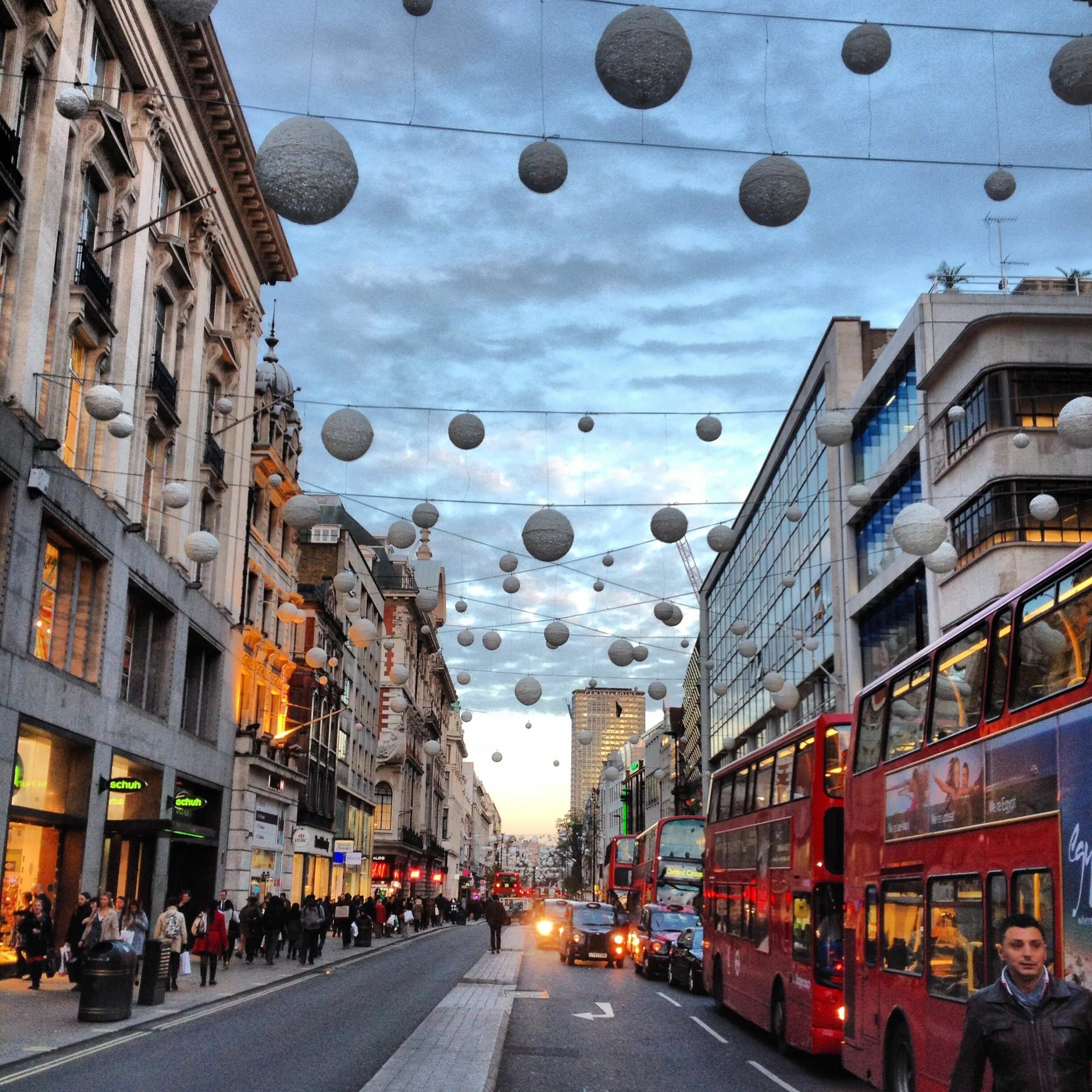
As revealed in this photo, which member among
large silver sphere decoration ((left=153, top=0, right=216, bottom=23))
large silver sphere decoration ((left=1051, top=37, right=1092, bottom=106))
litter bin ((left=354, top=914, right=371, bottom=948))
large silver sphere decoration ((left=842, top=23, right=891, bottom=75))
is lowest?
litter bin ((left=354, top=914, right=371, bottom=948))

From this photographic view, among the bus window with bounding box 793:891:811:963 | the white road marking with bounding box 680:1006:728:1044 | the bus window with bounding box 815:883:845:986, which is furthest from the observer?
the white road marking with bounding box 680:1006:728:1044

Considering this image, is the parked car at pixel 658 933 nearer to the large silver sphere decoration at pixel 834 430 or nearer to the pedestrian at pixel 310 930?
the pedestrian at pixel 310 930

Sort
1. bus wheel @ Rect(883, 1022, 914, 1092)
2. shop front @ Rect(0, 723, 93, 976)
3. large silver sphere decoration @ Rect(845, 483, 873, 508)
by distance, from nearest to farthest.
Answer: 1. bus wheel @ Rect(883, 1022, 914, 1092)
2. large silver sphere decoration @ Rect(845, 483, 873, 508)
3. shop front @ Rect(0, 723, 93, 976)

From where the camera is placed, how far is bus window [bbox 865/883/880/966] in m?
12.7

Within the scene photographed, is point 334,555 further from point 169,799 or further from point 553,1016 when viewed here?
point 553,1016

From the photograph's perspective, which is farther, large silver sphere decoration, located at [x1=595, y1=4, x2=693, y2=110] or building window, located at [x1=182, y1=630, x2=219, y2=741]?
building window, located at [x1=182, y1=630, x2=219, y2=741]

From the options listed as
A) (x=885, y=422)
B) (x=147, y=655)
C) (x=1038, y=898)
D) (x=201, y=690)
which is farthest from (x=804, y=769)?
(x=885, y=422)

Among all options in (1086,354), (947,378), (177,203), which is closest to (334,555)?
(177,203)

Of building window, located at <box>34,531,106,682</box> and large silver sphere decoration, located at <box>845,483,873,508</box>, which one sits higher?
large silver sphere decoration, located at <box>845,483,873,508</box>

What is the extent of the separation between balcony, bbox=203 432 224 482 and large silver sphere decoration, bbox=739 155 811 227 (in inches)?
1054

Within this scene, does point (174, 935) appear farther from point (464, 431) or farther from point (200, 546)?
point (464, 431)

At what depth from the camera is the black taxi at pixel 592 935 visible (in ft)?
126

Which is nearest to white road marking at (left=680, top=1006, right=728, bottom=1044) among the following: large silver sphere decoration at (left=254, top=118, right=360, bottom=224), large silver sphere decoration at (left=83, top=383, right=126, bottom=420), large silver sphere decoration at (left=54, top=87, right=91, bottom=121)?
large silver sphere decoration at (left=83, top=383, right=126, bottom=420)

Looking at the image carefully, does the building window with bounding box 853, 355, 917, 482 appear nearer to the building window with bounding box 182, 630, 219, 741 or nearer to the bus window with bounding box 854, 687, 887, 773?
the building window with bounding box 182, 630, 219, 741
